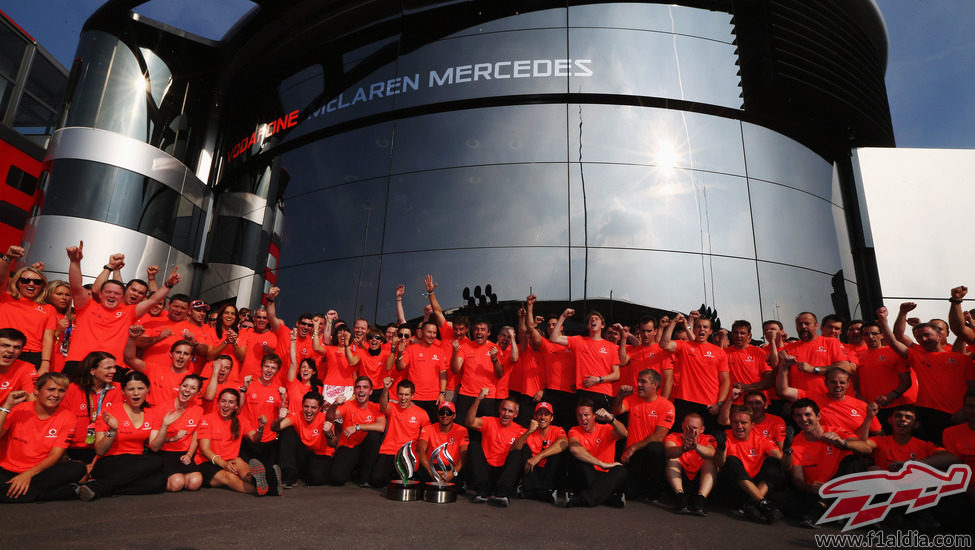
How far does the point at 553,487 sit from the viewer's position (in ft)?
21.0

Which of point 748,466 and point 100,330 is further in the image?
point 100,330

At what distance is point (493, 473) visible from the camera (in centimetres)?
674

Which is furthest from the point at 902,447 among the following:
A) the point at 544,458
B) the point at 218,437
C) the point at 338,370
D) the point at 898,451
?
the point at 218,437

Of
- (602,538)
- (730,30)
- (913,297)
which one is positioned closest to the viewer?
(602,538)

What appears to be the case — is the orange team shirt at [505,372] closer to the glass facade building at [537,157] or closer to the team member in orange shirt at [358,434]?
the team member in orange shirt at [358,434]

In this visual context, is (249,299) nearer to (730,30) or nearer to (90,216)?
(90,216)

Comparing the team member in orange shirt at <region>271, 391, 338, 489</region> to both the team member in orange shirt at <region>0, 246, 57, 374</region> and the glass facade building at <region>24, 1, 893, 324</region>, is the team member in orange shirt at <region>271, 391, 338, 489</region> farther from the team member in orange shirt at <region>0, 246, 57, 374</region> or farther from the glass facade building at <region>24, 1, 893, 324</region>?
the glass facade building at <region>24, 1, 893, 324</region>

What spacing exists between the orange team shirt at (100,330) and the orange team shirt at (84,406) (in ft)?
2.23

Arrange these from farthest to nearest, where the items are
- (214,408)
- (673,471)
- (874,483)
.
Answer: (214,408)
(673,471)
(874,483)

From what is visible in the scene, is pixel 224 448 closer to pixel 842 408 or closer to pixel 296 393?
pixel 296 393

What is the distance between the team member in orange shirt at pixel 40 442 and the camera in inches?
198

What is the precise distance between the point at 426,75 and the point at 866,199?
11.5 metres

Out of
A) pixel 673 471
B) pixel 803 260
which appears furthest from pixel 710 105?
pixel 673 471
